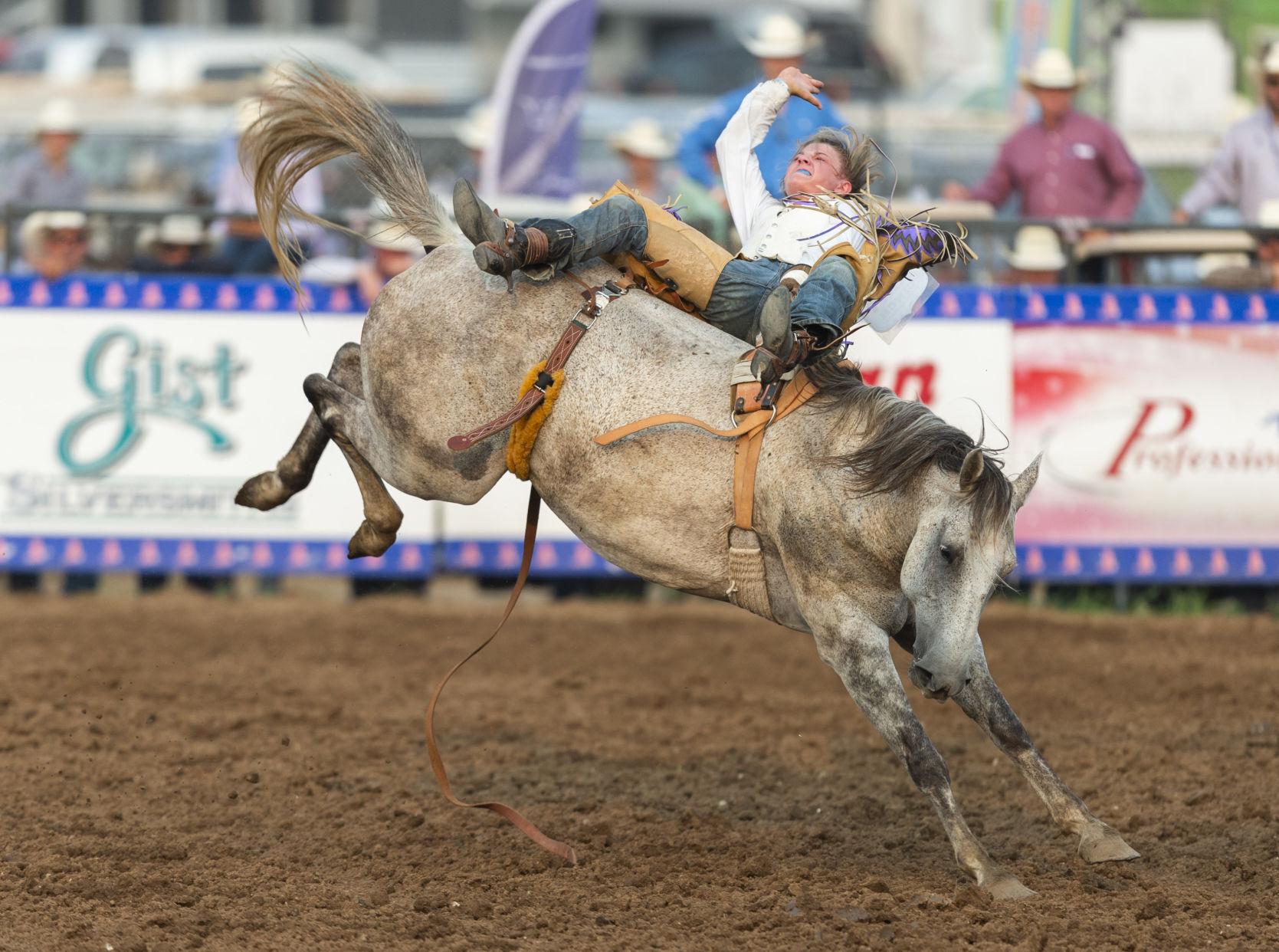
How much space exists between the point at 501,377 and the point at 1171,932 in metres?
2.43

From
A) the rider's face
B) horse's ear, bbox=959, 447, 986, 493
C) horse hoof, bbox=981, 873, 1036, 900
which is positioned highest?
the rider's face

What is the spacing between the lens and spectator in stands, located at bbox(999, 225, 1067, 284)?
356 inches

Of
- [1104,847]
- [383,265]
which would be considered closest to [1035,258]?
[383,265]

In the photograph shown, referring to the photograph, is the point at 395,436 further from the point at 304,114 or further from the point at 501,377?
the point at 304,114

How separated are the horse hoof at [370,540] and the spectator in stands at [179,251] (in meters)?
3.92

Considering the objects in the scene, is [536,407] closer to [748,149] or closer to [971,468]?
[748,149]

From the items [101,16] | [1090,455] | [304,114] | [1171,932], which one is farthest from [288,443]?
[101,16]

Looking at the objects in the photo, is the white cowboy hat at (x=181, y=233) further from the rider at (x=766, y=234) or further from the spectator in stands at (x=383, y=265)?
the rider at (x=766, y=234)

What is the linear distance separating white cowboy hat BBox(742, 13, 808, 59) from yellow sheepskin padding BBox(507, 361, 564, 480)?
16.5 ft

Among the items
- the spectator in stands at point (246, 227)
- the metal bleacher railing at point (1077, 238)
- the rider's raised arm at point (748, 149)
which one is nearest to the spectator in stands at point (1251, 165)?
the metal bleacher railing at point (1077, 238)

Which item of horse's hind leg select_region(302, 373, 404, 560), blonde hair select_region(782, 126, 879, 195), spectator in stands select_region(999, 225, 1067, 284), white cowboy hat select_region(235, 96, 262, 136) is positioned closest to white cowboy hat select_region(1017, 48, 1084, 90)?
spectator in stands select_region(999, 225, 1067, 284)

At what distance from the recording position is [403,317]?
5.19 m

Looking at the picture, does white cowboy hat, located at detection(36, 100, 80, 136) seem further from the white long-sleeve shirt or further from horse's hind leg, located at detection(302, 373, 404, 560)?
the white long-sleeve shirt

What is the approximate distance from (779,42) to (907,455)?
18.2ft
